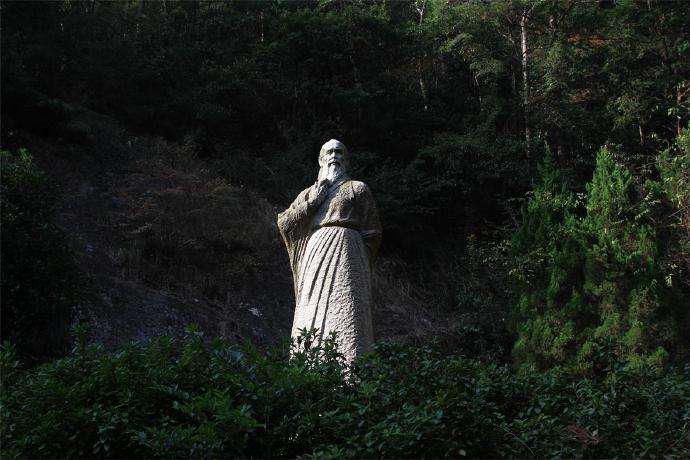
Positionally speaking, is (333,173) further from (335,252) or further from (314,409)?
(314,409)

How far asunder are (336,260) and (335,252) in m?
0.07

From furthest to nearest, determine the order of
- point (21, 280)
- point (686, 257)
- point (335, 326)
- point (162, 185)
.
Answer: point (162, 185) → point (686, 257) → point (21, 280) → point (335, 326)

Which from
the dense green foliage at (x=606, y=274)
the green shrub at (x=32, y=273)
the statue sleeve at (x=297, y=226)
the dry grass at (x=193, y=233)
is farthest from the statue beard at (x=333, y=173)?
the dry grass at (x=193, y=233)

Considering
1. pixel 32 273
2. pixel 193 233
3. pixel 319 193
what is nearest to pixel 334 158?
pixel 319 193

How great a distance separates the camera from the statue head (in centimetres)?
600

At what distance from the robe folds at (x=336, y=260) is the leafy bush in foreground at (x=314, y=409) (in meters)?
0.94

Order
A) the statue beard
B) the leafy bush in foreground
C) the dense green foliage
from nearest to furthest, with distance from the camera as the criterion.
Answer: the leafy bush in foreground
the statue beard
the dense green foliage

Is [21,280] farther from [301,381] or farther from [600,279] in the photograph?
[600,279]

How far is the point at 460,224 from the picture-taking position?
52.6 ft

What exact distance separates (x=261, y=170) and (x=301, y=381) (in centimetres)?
1242

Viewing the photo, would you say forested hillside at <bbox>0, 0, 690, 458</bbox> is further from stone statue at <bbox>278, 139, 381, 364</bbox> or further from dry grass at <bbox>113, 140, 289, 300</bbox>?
stone statue at <bbox>278, 139, 381, 364</bbox>

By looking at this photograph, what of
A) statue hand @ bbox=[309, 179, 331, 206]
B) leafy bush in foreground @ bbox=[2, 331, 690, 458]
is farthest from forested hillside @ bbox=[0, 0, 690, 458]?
statue hand @ bbox=[309, 179, 331, 206]

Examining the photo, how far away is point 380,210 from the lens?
14.9 m

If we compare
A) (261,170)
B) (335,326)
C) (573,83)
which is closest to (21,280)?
(335,326)
